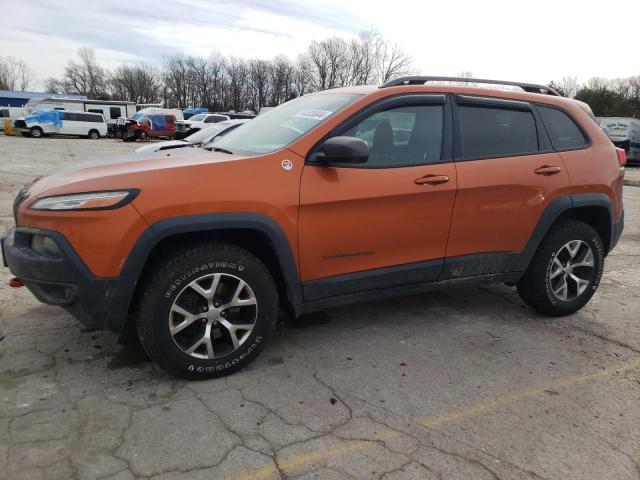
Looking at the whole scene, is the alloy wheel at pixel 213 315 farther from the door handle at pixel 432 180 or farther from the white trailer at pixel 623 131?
the white trailer at pixel 623 131

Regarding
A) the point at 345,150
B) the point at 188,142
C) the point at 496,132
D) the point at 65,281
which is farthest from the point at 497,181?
the point at 188,142

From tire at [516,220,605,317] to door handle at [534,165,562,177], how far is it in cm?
47

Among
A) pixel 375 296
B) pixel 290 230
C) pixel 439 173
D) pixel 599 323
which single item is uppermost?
pixel 439 173

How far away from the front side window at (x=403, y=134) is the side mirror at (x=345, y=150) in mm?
240

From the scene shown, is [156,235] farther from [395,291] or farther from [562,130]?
[562,130]

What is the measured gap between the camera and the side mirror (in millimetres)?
2961

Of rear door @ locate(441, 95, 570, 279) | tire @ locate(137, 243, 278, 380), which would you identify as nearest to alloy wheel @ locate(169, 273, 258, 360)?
tire @ locate(137, 243, 278, 380)

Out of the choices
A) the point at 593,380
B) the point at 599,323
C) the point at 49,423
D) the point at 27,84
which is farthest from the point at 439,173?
the point at 27,84

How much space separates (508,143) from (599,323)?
5.77ft

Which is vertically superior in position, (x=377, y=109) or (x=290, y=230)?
(x=377, y=109)

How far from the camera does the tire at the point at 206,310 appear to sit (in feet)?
9.19

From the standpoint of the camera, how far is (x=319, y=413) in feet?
8.92

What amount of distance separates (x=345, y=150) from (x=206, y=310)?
128cm

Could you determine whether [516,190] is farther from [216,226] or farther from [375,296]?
[216,226]
